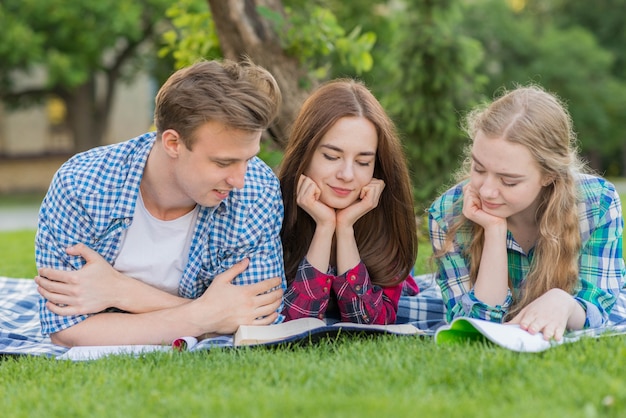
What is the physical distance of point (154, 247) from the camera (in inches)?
149

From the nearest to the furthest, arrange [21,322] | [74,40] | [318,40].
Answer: [21,322], [318,40], [74,40]

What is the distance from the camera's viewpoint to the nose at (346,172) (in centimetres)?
379

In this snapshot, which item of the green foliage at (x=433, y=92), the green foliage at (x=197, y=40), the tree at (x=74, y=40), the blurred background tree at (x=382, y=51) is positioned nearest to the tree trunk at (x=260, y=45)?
the blurred background tree at (x=382, y=51)

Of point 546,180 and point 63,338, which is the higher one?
point 546,180

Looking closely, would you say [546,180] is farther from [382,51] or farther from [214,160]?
[382,51]

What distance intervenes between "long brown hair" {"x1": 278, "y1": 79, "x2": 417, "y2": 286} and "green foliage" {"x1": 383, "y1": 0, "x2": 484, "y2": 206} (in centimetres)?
525

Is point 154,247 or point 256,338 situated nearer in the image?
point 256,338

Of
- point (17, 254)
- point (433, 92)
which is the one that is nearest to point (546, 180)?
point (17, 254)

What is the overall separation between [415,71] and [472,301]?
6.28 metres

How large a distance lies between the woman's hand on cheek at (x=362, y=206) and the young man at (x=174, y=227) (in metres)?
0.31

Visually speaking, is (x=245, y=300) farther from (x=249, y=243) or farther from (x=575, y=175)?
(x=575, y=175)

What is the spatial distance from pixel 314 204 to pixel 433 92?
19.7ft

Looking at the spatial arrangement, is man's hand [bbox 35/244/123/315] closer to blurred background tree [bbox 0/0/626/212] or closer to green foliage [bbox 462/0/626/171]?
blurred background tree [bbox 0/0/626/212]

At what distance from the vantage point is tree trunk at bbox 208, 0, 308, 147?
605cm
